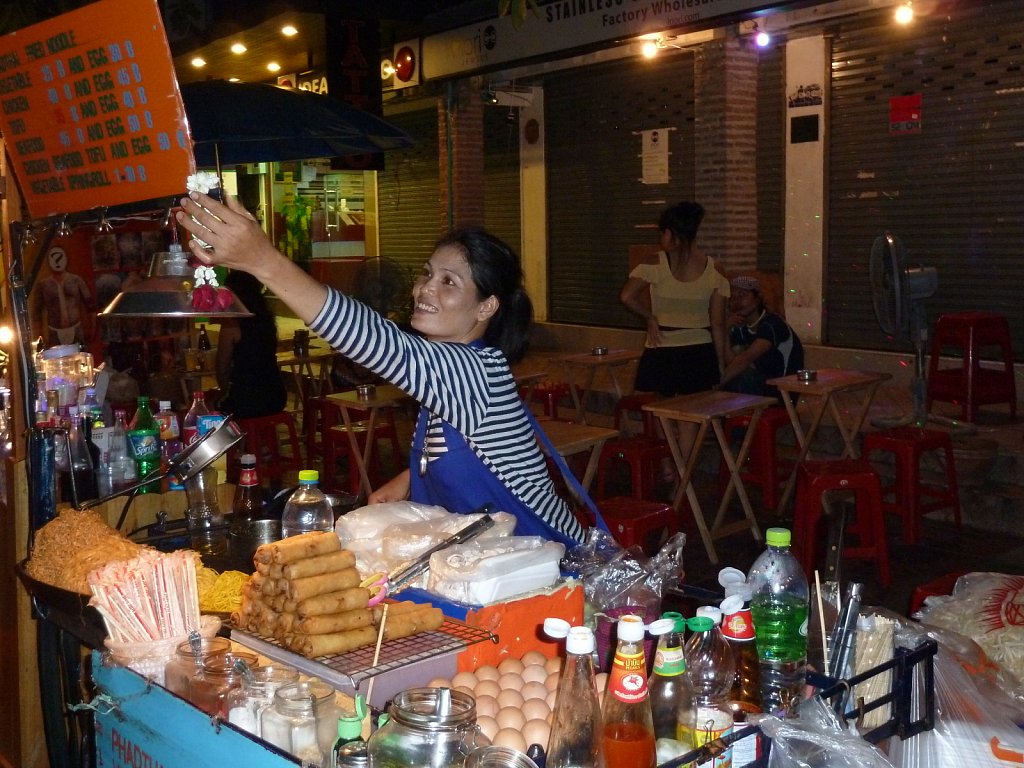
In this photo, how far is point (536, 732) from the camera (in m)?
2.10

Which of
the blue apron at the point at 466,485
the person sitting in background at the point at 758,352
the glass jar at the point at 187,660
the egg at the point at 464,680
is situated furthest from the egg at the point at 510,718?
the person sitting in background at the point at 758,352

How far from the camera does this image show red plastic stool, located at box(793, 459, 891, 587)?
600cm

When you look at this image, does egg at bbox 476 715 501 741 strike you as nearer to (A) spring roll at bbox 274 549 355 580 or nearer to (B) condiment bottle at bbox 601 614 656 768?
(B) condiment bottle at bbox 601 614 656 768

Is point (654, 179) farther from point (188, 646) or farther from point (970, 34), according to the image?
point (188, 646)

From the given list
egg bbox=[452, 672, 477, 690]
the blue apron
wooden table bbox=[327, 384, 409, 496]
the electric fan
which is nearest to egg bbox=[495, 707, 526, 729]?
egg bbox=[452, 672, 477, 690]

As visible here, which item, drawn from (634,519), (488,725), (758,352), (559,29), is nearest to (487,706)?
(488,725)

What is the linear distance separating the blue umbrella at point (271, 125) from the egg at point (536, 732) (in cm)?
443

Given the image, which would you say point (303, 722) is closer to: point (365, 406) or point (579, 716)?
point (579, 716)

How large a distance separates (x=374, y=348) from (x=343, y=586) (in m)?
0.62

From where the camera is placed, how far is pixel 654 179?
12.6m

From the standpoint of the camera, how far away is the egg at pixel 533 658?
2.40 m

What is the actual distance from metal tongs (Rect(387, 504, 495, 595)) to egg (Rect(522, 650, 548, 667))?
0.36m

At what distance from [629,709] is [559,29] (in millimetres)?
11038

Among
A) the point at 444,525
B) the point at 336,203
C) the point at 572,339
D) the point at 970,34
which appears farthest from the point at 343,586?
the point at 336,203
